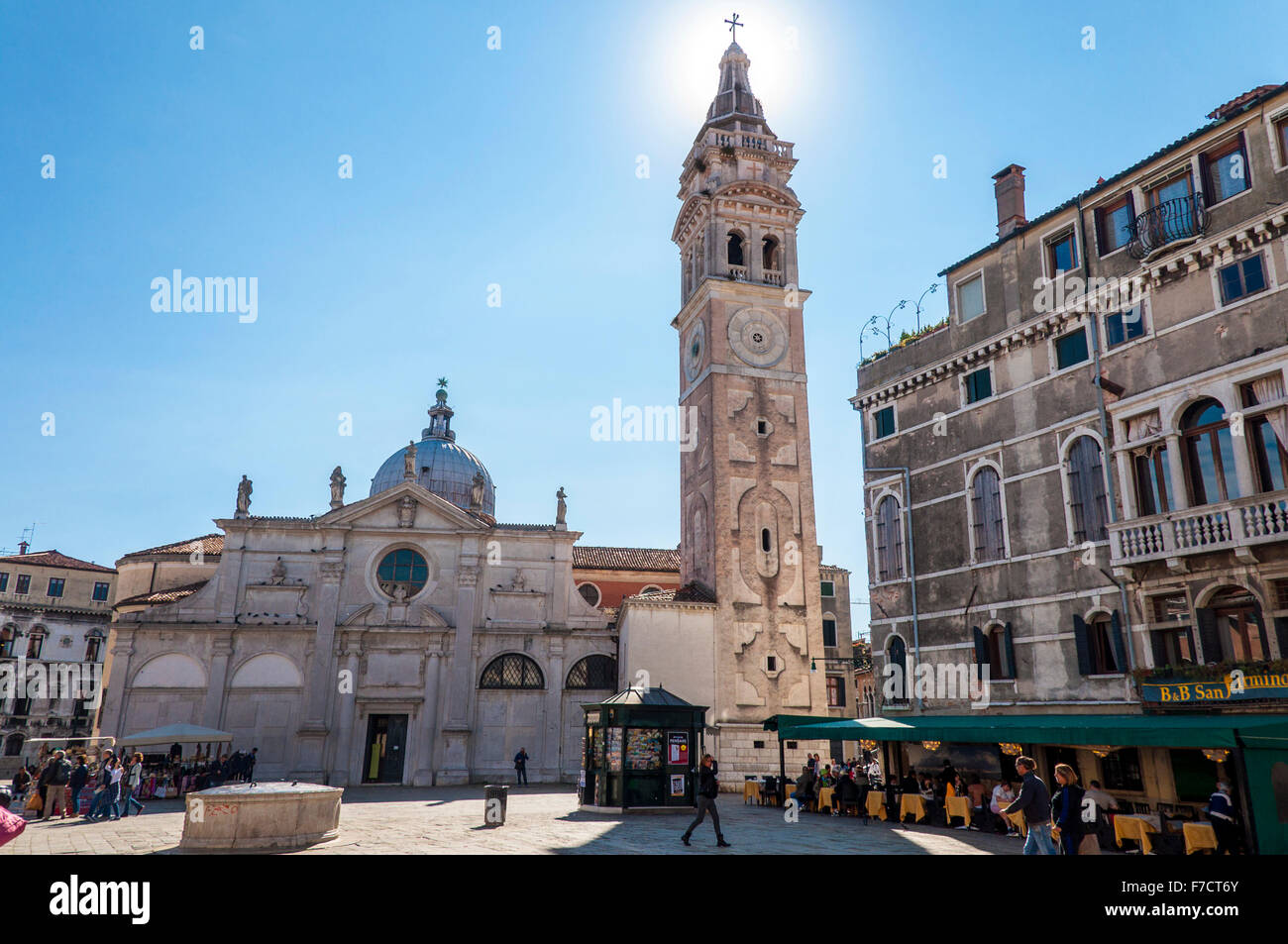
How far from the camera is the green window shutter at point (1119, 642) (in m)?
17.6

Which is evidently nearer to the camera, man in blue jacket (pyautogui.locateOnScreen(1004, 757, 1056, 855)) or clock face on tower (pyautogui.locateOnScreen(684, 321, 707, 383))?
man in blue jacket (pyautogui.locateOnScreen(1004, 757, 1056, 855))

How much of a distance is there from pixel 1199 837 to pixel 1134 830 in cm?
126

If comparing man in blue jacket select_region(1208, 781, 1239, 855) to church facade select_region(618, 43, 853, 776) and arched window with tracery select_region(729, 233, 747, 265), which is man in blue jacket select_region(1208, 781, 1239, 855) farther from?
arched window with tracery select_region(729, 233, 747, 265)

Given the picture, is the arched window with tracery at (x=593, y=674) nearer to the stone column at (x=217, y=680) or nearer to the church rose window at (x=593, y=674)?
the church rose window at (x=593, y=674)

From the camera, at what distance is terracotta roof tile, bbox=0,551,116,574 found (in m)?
54.9

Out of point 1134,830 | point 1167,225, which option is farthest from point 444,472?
point 1134,830

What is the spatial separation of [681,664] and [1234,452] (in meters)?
19.4

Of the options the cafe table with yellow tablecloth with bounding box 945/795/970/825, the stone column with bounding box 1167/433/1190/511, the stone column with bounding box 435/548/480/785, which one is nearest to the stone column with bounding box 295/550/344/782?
the stone column with bounding box 435/548/480/785

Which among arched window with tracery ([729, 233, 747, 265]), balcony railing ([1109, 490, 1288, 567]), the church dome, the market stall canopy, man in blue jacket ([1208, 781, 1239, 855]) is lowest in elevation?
man in blue jacket ([1208, 781, 1239, 855])

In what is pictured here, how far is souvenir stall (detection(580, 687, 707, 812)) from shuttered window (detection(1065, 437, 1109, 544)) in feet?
33.7

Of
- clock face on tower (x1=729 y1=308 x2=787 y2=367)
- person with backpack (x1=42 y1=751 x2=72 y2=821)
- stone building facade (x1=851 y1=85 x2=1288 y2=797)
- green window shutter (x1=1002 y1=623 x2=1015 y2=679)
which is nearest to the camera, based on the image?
stone building facade (x1=851 y1=85 x2=1288 y2=797)

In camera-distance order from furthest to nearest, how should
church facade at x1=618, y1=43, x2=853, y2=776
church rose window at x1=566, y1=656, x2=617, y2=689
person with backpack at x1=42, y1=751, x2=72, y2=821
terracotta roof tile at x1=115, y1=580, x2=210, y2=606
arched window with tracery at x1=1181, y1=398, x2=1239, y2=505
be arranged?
church rose window at x1=566, y1=656, x2=617, y2=689 < terracotta roof tile at x1=115, y1=580, x2=210, y2=606 < church facade at x1=618, y1=43, x2=853, y2=776 < person with backpack at x1=42, y1=751, x2=72, y2=821 < arched window with tracery at x1=1181, y1=398, x2=1239, y2=505

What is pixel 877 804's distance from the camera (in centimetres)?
1983
